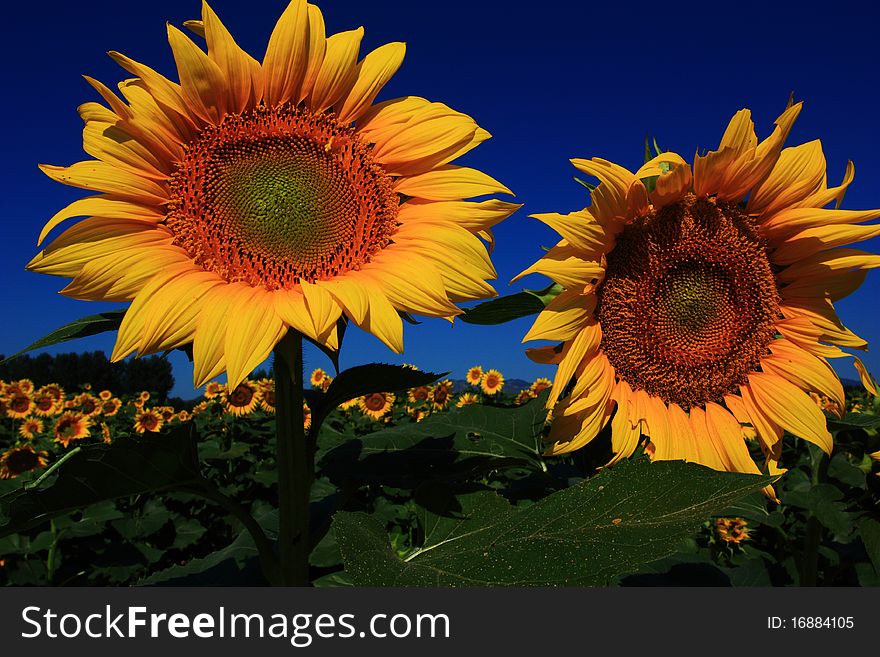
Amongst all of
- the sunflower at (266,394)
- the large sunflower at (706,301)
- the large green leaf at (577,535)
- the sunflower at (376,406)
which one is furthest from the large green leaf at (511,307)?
the sunflower at (376,406)

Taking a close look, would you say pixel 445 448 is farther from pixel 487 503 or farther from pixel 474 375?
pixel 474 375

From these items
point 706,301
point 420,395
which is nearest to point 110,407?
point 420,395

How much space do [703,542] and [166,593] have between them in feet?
20.6

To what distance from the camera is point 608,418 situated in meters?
1.99

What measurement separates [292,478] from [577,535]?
0.72 metres

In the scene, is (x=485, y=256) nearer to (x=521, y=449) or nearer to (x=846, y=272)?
(x=521, y=449)

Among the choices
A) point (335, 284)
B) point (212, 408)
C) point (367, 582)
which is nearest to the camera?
point (367, 582)

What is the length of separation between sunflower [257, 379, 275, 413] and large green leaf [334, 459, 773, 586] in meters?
6.40

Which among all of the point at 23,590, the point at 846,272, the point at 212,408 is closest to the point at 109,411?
the point at 212,408

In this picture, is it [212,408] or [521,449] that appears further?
[212,408]

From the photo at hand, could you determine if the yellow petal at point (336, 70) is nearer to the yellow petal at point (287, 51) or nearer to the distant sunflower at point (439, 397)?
the yellow petal at point (287, 51)

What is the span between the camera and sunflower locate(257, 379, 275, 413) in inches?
308

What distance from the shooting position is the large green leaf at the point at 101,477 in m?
1.40

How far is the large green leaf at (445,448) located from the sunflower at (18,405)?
26.9 feet
